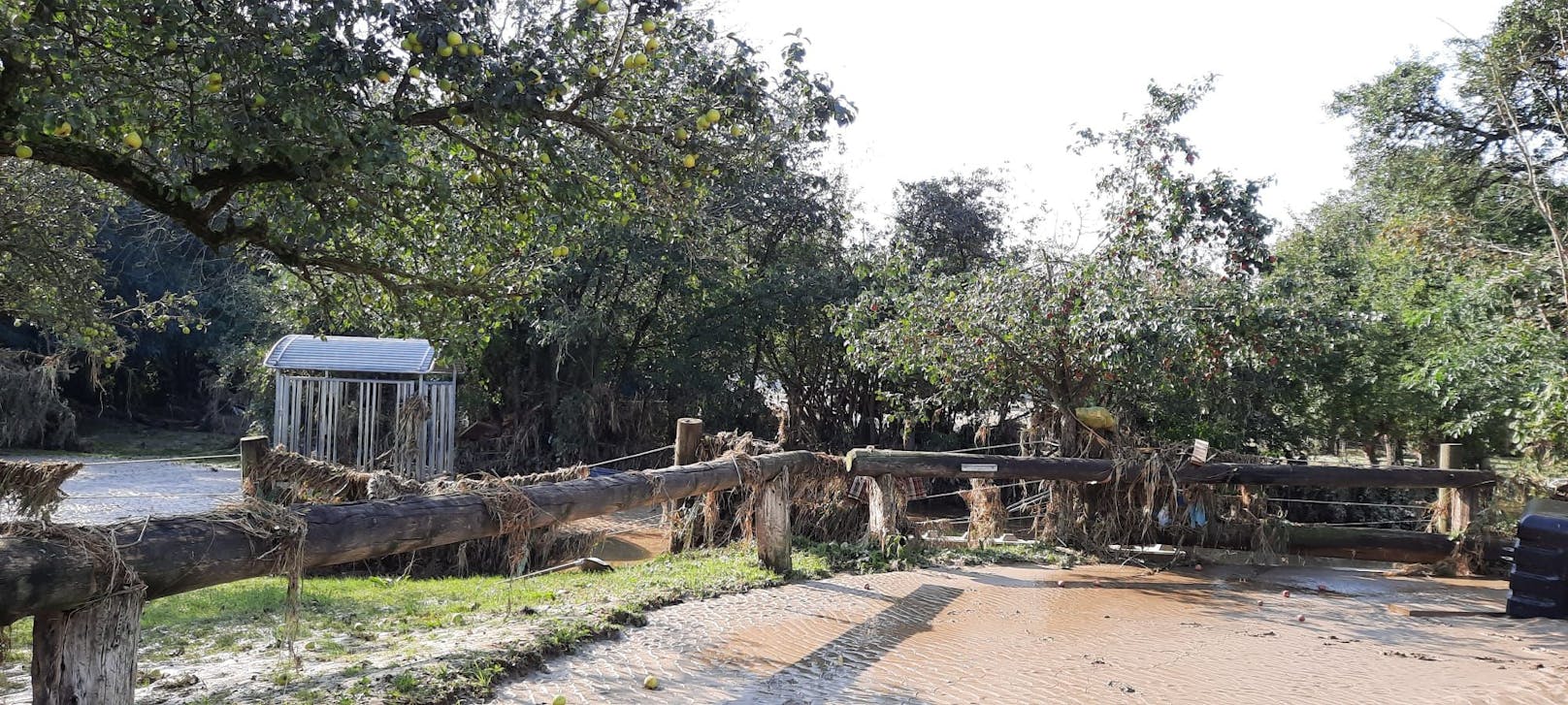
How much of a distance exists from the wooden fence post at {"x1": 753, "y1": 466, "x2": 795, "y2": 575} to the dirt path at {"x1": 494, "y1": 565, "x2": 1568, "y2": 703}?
0.43 meters

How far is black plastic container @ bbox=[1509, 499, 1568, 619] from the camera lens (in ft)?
27.7

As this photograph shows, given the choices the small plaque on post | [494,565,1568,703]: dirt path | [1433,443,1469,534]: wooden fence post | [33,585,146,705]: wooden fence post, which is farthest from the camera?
[1433,443,1469,534]: wooden fence post

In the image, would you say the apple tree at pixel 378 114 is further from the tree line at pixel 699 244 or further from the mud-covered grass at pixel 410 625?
the mud-covered grass at pixel 410 625

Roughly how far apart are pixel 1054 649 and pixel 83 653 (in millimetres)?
5663

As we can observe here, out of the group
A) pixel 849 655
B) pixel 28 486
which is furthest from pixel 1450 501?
pixel 28 486

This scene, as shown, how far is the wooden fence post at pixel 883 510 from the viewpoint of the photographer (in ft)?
35.4

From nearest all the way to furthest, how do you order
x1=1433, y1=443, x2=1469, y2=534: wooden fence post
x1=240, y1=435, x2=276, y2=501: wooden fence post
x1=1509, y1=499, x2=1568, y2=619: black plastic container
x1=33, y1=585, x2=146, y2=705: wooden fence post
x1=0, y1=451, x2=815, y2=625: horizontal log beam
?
x1=0, y1=451, x2=815, y2=625: horizontal log beam → x1=33, y1=585, x2=146, y2=705: wooden fence post → x1=1509, y1=499, x2=1568, y2=619: black plastic container → x1=240, y1=435, x2=276, y2=501: wooden fence post → x1=1433, y1=443, x2=1469, y2=534: wooden fence post

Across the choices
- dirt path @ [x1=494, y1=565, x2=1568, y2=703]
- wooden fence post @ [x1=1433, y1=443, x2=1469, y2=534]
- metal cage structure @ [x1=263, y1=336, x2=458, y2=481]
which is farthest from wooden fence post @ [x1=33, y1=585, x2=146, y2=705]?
wooden fence post @ [x1=1433, y1=443, x2=1469, y2=534]

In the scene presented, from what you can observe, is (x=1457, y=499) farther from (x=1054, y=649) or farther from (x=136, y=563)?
(x=136, y=563)

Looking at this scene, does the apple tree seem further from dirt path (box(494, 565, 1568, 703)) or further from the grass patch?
the grass patch

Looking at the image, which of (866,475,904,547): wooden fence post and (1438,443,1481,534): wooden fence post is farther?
(1438,443,1481,534): wooden fence post

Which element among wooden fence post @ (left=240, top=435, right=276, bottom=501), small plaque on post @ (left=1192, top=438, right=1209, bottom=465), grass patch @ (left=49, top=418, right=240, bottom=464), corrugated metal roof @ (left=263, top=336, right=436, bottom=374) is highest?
corrugated metal roof @ (left=263, top=336, right=436, bottom=374)

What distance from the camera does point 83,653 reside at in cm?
375

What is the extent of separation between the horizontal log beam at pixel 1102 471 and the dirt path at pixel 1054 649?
4.07ft
